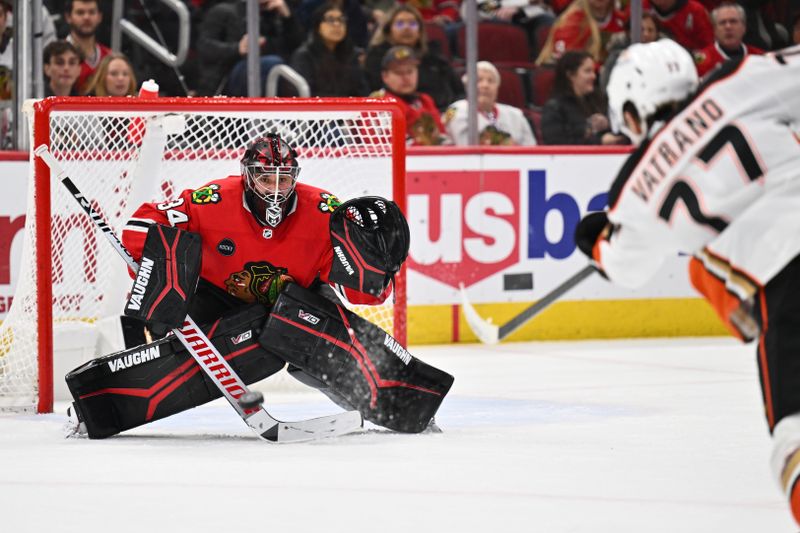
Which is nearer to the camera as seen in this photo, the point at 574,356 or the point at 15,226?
the point at 15,226

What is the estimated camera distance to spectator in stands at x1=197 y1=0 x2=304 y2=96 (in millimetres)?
6078

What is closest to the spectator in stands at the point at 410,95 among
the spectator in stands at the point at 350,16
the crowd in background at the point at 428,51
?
the crowd in background at the point at 428,51

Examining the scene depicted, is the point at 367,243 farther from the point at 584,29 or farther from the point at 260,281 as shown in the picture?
the point at 584,29

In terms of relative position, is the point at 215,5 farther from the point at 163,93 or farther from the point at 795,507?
the point at 795,507

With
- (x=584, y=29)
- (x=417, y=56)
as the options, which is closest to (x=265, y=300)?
(x=417, y=56)

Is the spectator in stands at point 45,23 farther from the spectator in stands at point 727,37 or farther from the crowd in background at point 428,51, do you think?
the spectator in stands at point 727,37

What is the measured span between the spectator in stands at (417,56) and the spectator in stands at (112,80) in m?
1.11

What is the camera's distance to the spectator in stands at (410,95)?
239 inches

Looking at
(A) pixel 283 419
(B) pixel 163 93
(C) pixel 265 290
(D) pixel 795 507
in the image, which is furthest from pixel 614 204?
(B) pixel 163 93

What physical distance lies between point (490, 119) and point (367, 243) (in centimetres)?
237

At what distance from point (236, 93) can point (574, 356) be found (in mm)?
1669

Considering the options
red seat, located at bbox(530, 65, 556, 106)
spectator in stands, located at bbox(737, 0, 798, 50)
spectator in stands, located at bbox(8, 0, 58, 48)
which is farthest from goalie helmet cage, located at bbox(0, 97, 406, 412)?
spectator in stands, located at bbox(737, 0, 798, 50)

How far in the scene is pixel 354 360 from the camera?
3953 millimetres

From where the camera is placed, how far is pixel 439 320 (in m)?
6.06
